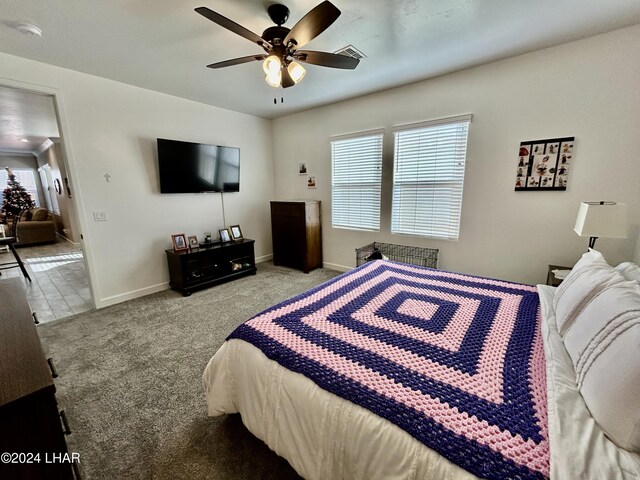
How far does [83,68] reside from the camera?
2.67 meters

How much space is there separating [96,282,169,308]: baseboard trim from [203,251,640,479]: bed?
2.54m

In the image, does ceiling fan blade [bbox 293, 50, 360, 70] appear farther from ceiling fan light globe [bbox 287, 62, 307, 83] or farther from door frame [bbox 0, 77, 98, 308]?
door frame [bbox 0, 77, 98, 308]

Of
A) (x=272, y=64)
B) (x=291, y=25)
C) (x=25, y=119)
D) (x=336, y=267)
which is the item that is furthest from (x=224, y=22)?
(x=25, y=119)

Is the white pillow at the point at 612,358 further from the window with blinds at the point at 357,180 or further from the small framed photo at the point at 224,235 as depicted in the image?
the small framed photo at the point at 224,235

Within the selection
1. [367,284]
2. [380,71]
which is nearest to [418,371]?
[367,284]

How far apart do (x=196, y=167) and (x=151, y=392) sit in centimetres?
283

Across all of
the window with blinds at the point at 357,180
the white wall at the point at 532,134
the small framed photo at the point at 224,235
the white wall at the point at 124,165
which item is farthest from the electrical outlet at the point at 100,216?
the white wall at the point at 532,134

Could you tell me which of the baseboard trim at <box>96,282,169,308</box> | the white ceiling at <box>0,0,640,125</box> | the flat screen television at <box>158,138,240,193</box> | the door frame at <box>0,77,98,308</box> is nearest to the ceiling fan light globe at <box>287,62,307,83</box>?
the white ceiling at <box>0,0,640,125</box>

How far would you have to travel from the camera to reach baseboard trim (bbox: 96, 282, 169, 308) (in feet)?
10.2

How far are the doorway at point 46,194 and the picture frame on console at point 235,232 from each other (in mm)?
1811

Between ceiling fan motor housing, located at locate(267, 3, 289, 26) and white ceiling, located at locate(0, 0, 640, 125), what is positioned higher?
white ceiling, located at locate(0, 0, 640, 125)

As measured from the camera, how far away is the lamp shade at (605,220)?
185cm

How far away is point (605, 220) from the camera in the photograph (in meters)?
1.88

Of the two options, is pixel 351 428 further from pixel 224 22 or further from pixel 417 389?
pixel 224 22
